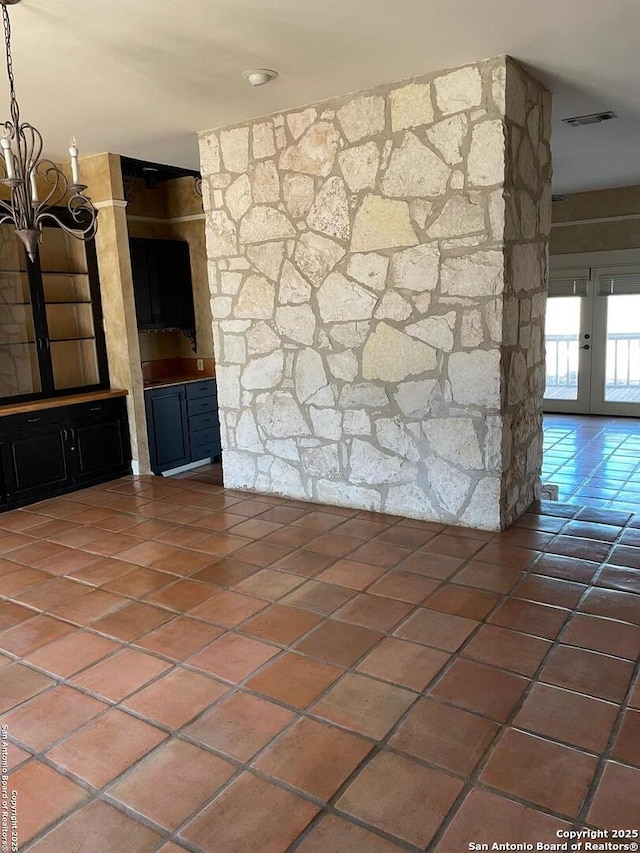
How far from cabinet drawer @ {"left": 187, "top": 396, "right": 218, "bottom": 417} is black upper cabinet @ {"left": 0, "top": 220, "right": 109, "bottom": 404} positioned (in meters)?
1.03

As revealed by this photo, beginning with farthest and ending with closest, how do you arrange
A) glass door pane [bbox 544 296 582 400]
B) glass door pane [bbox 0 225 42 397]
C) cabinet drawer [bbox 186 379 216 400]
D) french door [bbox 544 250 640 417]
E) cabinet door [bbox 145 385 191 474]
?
glass door pane [bbox 544 296 582 400] → french door [bbox 544 250 640 417] → cabinet drawer [bbox 186 379 216 400] → cabinet door [bbox 145 385 191 474] → glass door pane [bbox 0 225 42 397]

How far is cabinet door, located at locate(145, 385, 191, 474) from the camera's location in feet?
18.9

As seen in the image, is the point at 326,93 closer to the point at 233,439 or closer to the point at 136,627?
the point at 233,439

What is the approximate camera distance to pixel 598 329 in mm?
7648

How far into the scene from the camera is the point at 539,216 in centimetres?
373

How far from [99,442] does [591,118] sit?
424 centimetres

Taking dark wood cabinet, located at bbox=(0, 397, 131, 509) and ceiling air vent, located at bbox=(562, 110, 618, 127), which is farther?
dark wood cabinet, located at bbox=(0, 397, 131, 509)

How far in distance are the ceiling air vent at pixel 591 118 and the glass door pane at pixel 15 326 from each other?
403 cm

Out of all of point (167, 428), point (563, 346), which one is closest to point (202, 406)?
point (167, 428)

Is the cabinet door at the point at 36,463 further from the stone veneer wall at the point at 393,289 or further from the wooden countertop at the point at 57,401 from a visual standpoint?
the stone veneer wall at the point at 393,289

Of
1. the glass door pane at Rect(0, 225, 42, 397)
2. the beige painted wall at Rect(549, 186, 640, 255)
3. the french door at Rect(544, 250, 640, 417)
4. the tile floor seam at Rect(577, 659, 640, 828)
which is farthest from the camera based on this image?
the french door at Rect(544, 250, 640, 417)

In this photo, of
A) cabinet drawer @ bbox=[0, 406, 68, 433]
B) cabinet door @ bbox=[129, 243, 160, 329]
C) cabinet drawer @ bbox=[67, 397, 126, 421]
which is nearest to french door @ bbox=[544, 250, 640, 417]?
cabinet door @ bbox=[129, 243, 160, 329]

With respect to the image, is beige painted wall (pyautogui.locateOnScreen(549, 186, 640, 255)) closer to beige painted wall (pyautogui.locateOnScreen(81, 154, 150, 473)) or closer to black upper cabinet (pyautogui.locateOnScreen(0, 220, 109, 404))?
beige painted wall (pyautogui.locateOnScreen(81, 154, 150, 473))

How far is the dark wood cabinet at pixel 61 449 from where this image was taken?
4480 millimetres
